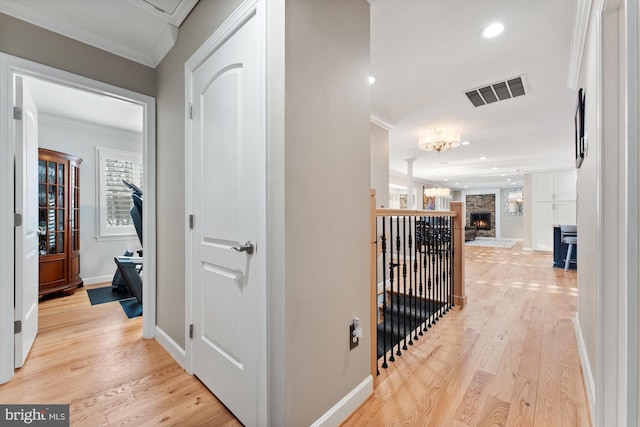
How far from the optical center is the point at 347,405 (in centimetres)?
139

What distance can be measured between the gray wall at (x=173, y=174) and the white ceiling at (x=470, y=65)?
4.07 ft

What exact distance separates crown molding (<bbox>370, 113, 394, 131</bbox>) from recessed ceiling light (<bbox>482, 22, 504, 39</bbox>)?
5.31 ft

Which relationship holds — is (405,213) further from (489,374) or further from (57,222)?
(57,222)

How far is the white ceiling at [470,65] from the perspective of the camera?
171 centimetres

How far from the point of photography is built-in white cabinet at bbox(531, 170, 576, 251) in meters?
6.89

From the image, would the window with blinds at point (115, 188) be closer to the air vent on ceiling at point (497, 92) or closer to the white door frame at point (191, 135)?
the white door frame at point (191, 135)

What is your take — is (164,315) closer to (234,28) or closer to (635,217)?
(234,28)

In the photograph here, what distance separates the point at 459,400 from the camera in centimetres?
150

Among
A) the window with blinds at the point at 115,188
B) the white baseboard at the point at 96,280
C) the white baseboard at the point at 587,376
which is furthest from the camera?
the window with blinds at the point at 115,188

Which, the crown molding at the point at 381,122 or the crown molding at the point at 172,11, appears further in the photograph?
the crown molding at the point at 381,122

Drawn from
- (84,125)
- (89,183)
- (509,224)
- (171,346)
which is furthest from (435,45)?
(509,224)

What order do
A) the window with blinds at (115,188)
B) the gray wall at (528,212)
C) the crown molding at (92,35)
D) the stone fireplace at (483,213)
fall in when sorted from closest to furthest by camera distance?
the crown molding at (92,35) → the window with blinds at (115,188) → the gray wall at (528,212) → the stone fireplace at (483,213)

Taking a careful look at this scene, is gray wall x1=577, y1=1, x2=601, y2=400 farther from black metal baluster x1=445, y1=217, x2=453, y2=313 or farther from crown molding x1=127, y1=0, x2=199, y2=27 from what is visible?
crown molding x1=127, y1=0, x2=199, y2=27

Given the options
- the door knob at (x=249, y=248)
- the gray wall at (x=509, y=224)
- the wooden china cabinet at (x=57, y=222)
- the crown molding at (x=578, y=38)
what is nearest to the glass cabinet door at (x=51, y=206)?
the wooden china cabinet at (x=57, y=222)
